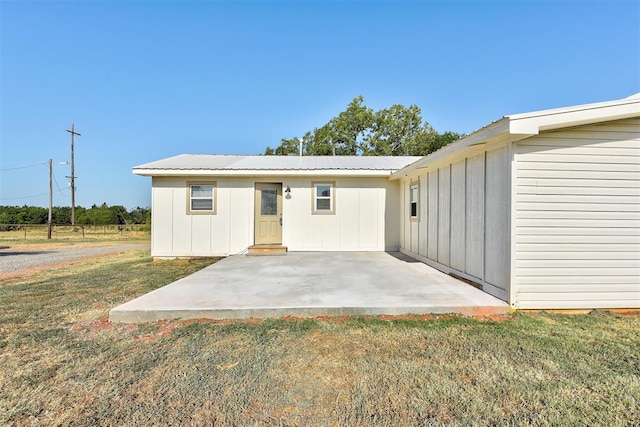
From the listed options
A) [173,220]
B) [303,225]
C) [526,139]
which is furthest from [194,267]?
[526,139]

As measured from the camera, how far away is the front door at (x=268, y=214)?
8750mm

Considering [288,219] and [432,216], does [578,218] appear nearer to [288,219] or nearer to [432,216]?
[432,216]

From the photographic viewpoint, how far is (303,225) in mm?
8781

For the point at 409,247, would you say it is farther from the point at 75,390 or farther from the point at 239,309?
the point at 75,390

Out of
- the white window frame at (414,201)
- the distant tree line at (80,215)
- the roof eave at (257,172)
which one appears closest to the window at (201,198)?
the roof eave at (257,172)

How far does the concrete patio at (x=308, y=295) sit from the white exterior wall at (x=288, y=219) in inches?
94.8

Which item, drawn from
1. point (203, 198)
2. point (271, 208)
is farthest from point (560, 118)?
point (203, 198)

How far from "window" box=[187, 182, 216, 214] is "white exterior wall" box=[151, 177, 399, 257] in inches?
5.3

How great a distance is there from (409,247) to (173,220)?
6.62 m

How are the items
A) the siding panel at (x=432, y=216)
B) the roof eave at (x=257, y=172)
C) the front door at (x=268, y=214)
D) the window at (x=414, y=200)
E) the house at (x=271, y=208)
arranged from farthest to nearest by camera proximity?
the front door at (x=268, y=214), the house at (x=271, y=208), the roof eave at (x=257, y=172), the window at (x=414, y=200), the siding panel at (x=432, y=216)

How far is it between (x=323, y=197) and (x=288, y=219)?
3.97 feet

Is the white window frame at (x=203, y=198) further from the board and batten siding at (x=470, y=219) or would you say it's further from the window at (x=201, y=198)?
the board and batten siding at (x=470, y=219)

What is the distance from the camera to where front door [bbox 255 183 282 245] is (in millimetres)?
8750

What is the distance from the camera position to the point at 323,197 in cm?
883
